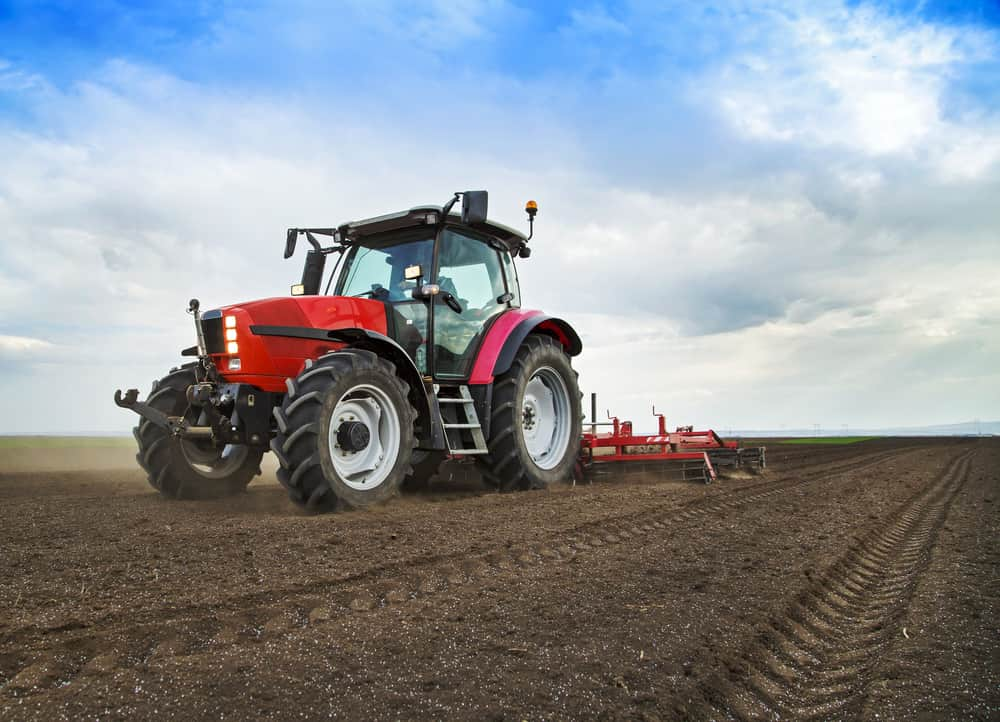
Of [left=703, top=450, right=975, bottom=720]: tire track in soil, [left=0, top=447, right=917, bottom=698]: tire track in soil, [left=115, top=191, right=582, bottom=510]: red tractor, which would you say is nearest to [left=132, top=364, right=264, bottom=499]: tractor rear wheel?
[left=115, top=191, right=582, bottom=510]: red tractor

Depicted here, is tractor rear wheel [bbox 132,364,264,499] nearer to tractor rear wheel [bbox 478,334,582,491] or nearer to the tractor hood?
the tractor hood

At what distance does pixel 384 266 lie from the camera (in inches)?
264

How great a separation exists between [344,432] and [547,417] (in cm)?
308

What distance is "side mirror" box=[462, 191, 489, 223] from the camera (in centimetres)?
577

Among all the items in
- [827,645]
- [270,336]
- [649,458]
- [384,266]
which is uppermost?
[384,266]

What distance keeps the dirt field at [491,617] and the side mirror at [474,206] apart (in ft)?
7.78

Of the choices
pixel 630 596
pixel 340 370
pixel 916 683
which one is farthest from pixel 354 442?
pixel 916 683

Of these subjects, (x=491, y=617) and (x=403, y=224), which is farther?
(x=403, y=224)

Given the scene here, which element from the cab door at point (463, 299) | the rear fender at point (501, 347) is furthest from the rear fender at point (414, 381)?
the rear fender at point (501, 347)

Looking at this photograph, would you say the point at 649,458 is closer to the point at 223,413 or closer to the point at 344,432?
the point at 344,432

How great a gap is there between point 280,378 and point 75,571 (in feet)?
8.16

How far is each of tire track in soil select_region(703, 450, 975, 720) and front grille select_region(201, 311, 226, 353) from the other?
4304 millimetres

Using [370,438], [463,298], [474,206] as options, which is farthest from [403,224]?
[370,438]

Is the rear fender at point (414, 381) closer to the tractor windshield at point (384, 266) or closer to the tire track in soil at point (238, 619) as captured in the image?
the tractor windshield at point (384, 266)
